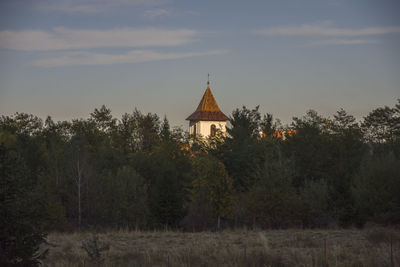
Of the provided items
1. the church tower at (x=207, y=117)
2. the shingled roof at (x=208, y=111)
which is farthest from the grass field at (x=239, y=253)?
the shingled roof at (x=208, y=111)

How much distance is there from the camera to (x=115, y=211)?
37125mm

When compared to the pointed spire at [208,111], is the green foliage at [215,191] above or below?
below

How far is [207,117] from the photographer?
307 ft

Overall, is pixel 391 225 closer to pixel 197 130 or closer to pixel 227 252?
pixel 227 252

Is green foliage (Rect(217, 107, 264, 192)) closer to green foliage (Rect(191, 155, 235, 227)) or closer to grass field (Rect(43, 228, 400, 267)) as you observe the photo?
green foliage (Rect(191, 155, 235, 227))

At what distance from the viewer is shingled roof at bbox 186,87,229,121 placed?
93.6 m

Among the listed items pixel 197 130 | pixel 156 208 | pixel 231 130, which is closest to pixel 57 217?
pixel 156 208

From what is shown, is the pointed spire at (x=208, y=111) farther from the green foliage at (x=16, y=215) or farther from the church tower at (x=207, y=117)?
the green foliage at (x=16, y=215)

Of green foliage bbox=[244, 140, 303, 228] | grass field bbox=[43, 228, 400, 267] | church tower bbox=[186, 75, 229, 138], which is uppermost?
church tower bbox=[186, 75, 229, 138]

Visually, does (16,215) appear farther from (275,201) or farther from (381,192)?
(381,192)

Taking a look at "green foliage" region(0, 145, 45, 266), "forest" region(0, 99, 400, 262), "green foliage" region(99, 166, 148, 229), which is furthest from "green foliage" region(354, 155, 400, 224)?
"green foliage" region(0, 145, 45, 266)

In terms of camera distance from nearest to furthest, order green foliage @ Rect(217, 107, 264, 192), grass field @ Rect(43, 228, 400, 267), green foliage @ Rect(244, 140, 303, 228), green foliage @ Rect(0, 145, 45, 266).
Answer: green foliage @ Rect(0, 145, 45, 266), grass field @ Rect(43, 228, 400, 267), green foliage @ Rect(244, 140, 303, 228), green foliage @ Rect(217, 107, 264, 192)

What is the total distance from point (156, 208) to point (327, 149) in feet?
62.2

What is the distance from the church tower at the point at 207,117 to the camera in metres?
93.4
